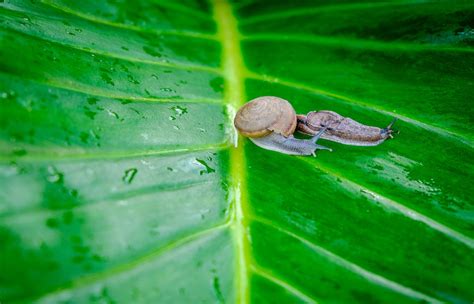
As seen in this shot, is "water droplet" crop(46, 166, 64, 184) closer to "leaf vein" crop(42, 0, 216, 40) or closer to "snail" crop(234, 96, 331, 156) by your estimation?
"snail" crop(234, 96, 331, 156)

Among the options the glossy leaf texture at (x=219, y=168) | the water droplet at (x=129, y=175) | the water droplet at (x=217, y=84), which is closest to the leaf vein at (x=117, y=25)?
the glossy leaf texture at (x=219, y=168)

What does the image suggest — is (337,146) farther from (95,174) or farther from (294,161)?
(95,174)

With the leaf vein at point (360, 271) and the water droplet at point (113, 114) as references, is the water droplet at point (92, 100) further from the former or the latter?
the leaf vein at point (360, 271)

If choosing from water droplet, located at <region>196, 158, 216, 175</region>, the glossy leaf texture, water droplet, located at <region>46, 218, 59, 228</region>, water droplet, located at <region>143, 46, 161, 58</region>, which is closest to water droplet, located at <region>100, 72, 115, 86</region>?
the glossy leaf texture

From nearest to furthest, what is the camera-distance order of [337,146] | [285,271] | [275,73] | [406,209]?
1. [285,271]
2. [406,209]
3. [337,146]
4. [275,73]

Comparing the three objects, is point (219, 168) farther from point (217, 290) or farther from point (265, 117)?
point (217, 290)

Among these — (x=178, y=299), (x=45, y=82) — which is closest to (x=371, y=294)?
(x=178, y=299)

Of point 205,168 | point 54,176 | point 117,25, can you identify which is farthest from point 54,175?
point 117,25
